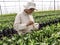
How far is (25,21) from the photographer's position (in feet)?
16.3

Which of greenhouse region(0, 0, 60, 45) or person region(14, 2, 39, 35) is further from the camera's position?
person region(14, 2, 39, 35)

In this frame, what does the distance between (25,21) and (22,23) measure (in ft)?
0.33

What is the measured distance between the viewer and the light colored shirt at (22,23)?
Answer: 4.81 metres

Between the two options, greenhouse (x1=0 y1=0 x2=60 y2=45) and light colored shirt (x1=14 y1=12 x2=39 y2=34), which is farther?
light colored shirt (x1=14 y1=12 x2=39 y2=34)

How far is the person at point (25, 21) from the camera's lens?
4787 mm

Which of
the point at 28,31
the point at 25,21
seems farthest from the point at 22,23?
the point at 28,31

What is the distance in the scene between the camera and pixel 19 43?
2.94m

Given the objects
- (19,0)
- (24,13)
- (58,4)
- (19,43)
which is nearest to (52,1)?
(58,4)

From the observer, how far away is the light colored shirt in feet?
15.8

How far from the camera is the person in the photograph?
15.7 feet

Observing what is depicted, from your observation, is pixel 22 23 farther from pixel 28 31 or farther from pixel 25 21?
pixel 28 31

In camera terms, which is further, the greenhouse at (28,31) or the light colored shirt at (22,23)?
the light colored shirt at (22,23)

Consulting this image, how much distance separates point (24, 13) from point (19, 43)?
2088mm

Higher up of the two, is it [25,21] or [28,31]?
[25,21]
